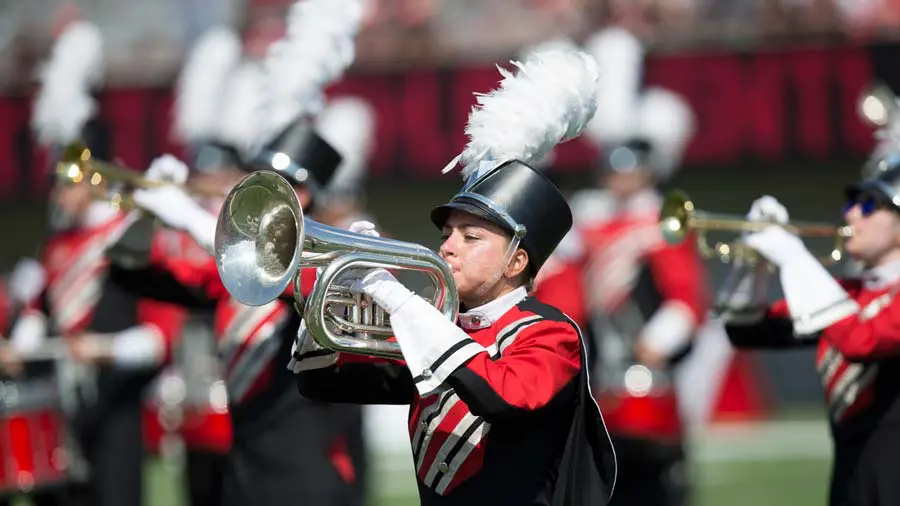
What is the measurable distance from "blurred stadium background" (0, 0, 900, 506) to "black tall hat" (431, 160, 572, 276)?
9.54 meters

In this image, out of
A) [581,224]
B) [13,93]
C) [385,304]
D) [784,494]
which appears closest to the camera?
[385,304]

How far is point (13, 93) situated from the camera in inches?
675

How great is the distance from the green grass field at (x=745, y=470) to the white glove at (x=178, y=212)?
165 inches

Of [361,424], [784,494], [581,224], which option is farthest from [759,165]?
[361,424]

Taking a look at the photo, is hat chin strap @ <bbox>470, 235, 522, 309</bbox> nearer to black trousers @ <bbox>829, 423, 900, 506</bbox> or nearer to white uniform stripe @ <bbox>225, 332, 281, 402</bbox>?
black trousers @ <bbox>829, 423, 900, 506</bbox>

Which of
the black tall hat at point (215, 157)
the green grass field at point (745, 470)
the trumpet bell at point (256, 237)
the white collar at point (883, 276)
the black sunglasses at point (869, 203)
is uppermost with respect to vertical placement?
the black tall hat at point (215, 157)

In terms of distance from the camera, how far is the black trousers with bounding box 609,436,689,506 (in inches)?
298

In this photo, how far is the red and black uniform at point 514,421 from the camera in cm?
367

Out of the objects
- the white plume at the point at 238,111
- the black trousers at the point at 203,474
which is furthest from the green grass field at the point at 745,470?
the white plume at the point at 238,111

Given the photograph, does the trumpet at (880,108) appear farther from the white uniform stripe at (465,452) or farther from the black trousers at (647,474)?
the white uniform stripe at (465,452)

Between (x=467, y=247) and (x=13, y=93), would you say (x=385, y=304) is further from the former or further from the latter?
(x=13, y=93)

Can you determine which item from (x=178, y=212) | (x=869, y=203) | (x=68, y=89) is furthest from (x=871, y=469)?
(x=68, y=89)

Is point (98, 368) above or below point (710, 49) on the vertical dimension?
below

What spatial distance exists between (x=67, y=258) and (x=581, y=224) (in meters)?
2.73
